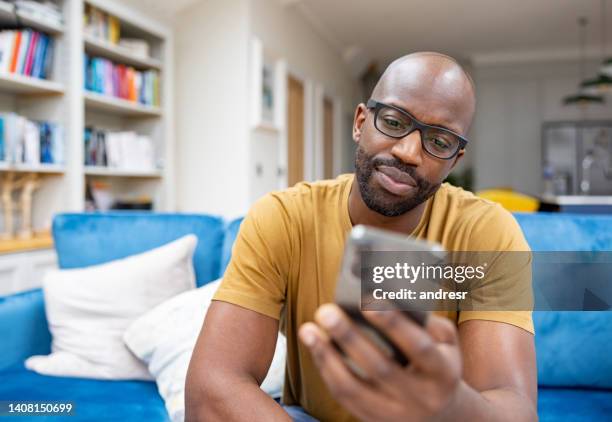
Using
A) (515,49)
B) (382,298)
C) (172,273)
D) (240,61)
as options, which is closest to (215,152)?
(240,61)

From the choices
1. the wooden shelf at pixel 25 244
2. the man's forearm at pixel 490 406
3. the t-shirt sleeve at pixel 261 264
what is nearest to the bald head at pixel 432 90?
the t-shirt sleeve at pixel 261 264

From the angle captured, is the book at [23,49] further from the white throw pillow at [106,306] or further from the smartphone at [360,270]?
the smartphone at [360,270]

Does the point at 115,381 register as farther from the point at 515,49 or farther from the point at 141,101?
the point at 515,49

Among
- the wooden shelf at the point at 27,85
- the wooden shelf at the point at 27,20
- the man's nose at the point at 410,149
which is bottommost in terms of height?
the man's nose at the point at 410,149

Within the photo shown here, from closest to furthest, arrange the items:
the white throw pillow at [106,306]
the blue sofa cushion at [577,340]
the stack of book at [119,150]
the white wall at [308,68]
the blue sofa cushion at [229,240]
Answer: the blue sofa cushion at [577,340] → the white throw pillow at [106,306] → the blue sofa cushion at [229,240] → the stack of book at [119,150] → the white wall at [308,68]

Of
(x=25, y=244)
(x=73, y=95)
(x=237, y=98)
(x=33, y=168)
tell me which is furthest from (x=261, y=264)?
(x=237, y=98)

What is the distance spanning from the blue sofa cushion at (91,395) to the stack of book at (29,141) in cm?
155

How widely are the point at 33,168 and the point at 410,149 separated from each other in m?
2.57

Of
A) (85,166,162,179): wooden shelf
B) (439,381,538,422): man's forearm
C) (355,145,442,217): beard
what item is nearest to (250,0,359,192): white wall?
(85,166,162,179): wooden shelf

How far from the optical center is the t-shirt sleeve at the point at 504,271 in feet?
3.03

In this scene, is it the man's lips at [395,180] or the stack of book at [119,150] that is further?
the stack of book at [119,150]

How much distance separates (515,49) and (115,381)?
7.52 meters

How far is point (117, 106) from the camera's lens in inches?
143

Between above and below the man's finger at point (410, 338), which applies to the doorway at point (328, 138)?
above
